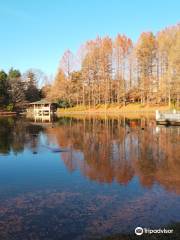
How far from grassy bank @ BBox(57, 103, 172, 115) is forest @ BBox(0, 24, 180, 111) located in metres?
1.25

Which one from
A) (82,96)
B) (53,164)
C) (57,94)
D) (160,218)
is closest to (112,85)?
(82,96)

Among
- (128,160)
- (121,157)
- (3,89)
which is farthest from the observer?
(3,89)

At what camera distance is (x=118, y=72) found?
6844cm

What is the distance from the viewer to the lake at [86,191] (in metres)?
6.80

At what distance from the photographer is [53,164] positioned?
13.9m

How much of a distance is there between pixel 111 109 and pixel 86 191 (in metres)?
55.9

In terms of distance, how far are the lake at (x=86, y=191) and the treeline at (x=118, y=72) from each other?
140 feet

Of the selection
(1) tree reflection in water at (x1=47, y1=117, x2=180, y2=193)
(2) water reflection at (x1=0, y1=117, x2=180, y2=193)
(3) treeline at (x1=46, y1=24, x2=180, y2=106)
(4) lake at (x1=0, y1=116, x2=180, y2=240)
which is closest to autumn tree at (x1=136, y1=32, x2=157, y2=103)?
(3) treeline at (x1=46, y1=24, x2=180, y2=106)

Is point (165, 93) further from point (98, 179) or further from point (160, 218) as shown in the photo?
point (160, 218)

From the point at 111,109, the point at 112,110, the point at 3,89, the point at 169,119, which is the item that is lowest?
the point at 169,119

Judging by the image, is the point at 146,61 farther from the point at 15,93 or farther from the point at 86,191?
the point at 86,191

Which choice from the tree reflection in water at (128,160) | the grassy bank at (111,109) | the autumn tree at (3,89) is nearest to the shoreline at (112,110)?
the grassy bank at (111,109)

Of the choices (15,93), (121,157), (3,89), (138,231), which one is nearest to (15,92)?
(15,93)

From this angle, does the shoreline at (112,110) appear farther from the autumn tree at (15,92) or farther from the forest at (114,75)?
the autumn tree at (15,92)
